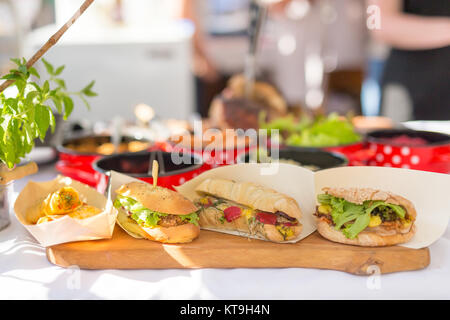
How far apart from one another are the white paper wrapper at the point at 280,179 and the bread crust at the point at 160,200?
6.6 inches

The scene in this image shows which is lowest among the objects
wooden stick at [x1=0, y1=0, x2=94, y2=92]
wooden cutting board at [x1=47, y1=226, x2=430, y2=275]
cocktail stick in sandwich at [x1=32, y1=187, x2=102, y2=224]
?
wooden cutting board at [x1=47, y1=226, x2=430, y2=275]

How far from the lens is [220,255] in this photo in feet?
3.97

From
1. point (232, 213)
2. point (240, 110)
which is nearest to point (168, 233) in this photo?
point (232, 213)

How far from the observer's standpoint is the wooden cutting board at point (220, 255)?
1.18 m

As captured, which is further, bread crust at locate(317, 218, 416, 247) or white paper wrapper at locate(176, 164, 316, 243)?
white paper wrapper at locate(176, 164, 316, 243)

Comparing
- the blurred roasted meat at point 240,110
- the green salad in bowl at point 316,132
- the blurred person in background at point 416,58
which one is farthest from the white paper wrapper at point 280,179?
the blurred person in background at point 416,58

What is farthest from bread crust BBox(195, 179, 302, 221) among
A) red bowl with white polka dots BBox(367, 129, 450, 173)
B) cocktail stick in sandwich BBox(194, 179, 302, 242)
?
red bowl with white polka dots BBox(367, 129, 450, 173)

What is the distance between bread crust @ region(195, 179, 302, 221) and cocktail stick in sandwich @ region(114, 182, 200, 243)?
11cm

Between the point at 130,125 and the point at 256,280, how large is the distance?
173 cm

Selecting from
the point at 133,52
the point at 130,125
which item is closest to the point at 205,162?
the point at 130,125

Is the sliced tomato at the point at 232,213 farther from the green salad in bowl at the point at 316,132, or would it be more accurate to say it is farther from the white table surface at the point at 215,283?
the green salad in bowl at the point at 316,132

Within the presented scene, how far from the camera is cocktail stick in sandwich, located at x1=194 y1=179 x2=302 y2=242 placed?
48.8 inches

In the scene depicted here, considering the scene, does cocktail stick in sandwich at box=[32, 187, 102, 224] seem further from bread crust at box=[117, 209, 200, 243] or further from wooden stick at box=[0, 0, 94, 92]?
wooden stick at box=[0, 0, 94, 92]

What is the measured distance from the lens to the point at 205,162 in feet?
5.51
